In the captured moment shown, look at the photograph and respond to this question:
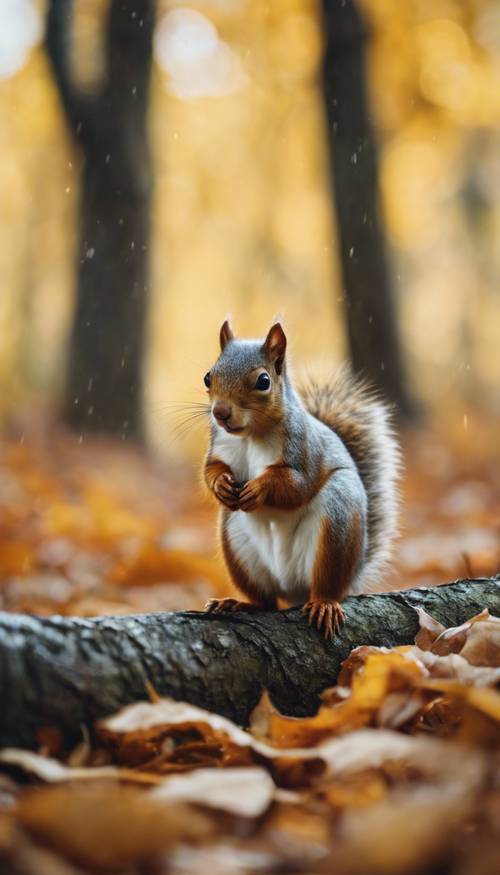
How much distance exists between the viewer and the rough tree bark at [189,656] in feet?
3.80

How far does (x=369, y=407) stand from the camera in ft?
7.67

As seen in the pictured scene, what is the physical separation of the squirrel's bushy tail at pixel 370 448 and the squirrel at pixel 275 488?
0.16 meters

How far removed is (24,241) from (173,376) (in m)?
3.05

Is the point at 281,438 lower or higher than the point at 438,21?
lower

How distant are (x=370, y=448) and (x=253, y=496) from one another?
614 mm

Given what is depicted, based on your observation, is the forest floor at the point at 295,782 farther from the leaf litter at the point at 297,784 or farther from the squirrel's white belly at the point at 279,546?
the squirrel's white belly at the point at 279,546

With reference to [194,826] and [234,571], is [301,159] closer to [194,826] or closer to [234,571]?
[234,571]

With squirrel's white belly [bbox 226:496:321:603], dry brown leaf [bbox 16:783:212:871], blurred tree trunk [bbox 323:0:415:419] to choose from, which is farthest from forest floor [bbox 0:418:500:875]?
blurred tree trunk [bbox 323:0:415:419]

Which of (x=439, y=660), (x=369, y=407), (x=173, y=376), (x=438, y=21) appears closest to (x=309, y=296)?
(x=173, y=376)

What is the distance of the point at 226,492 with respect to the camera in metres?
1.77

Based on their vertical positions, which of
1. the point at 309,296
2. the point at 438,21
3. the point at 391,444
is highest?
the point at 438,21

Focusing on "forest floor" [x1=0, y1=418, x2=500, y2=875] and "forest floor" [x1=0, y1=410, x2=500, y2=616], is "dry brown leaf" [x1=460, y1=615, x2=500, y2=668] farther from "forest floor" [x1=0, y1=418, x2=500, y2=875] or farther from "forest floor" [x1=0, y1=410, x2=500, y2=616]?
"forest floor" [x1=0, y1=410, x2=500, y2=616]

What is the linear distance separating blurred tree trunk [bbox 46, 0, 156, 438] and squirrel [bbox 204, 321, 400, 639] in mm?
4608

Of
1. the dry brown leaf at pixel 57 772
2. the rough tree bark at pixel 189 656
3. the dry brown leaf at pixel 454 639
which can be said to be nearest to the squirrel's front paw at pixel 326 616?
the rough tree bark at pixel 189 656
